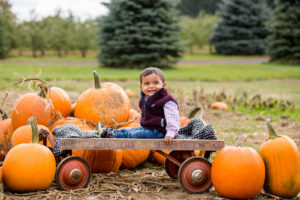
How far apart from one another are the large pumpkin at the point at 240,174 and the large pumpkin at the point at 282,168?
0.35 ft

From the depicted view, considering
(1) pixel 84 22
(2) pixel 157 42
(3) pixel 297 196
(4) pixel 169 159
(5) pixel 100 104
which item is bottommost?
(3) pixel 297 196

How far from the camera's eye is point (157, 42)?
19422mm

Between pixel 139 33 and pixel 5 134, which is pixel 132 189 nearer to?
pixel 5 134

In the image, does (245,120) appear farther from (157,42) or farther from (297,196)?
(157,42)

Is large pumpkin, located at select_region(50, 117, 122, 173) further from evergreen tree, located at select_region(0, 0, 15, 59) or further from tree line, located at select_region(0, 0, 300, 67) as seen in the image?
evergreen tree, located at select_region(0, 0, 15, 59)

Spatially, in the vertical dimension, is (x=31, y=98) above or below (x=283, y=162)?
above

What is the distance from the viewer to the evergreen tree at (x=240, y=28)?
32562mm

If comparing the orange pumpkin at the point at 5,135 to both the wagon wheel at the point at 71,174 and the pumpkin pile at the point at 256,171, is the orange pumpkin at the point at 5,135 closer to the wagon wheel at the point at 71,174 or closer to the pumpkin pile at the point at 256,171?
the wagon wheel at the point at 71,174

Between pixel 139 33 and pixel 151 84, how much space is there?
1597 centimetres

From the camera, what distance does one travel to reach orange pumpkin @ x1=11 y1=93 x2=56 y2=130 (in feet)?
14.2

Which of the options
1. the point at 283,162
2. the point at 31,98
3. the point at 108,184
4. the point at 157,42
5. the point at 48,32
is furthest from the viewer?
the point at 48,32

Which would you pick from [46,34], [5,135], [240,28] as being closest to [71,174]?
[5,135]

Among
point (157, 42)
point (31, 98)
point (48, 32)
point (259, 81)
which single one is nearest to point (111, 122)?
point (31, 98)

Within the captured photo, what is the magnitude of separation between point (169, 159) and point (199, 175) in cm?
35
